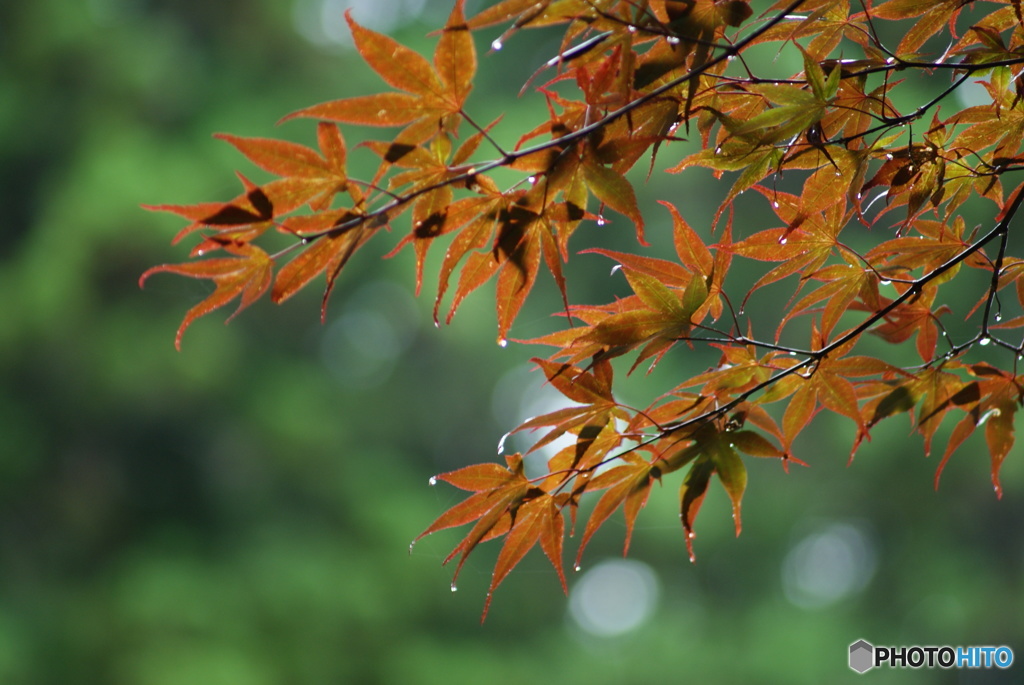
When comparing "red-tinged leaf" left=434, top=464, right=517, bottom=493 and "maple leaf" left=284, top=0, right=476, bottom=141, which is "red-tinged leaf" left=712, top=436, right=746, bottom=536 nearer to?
"red-tinged leaf" left=434, top=464, right=517, bottom=493

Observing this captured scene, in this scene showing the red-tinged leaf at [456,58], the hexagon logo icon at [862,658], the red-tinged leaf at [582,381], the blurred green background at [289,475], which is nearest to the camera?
the red-tinged leaf at [456,58]

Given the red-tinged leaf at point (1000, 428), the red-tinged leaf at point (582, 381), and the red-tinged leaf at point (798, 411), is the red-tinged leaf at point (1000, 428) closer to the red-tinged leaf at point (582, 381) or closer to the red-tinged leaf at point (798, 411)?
the red-tinged leaf at point (798, 411)

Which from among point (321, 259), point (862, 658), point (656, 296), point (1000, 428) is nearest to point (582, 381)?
point (656, 296)

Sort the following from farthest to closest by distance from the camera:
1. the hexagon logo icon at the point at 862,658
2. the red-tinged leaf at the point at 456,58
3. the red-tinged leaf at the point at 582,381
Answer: the hexagon logo icon at the point at 862,658 < the red-tinged leaf at the point at 582,381 < the red-tinged leaf at the point at 456,58

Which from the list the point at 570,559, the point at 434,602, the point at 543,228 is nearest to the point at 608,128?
the point at 543,228

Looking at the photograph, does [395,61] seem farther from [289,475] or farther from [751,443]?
[289,475]

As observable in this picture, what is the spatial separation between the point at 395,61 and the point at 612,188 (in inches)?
4.7

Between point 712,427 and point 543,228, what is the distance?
0.55 feet

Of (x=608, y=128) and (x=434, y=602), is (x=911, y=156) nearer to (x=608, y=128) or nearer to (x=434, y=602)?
(x=608, y=128)

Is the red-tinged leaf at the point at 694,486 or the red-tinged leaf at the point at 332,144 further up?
the red-tinged leaf at the point at 332,144

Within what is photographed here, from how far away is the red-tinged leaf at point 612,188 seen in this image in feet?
1.28

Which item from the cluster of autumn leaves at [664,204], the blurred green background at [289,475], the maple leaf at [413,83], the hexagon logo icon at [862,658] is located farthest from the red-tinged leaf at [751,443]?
the blurred green background at [289,475]

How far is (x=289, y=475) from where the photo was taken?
110 inches

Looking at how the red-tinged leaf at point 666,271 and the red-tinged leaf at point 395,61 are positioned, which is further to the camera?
the red-tinged leaf at point 666,271
